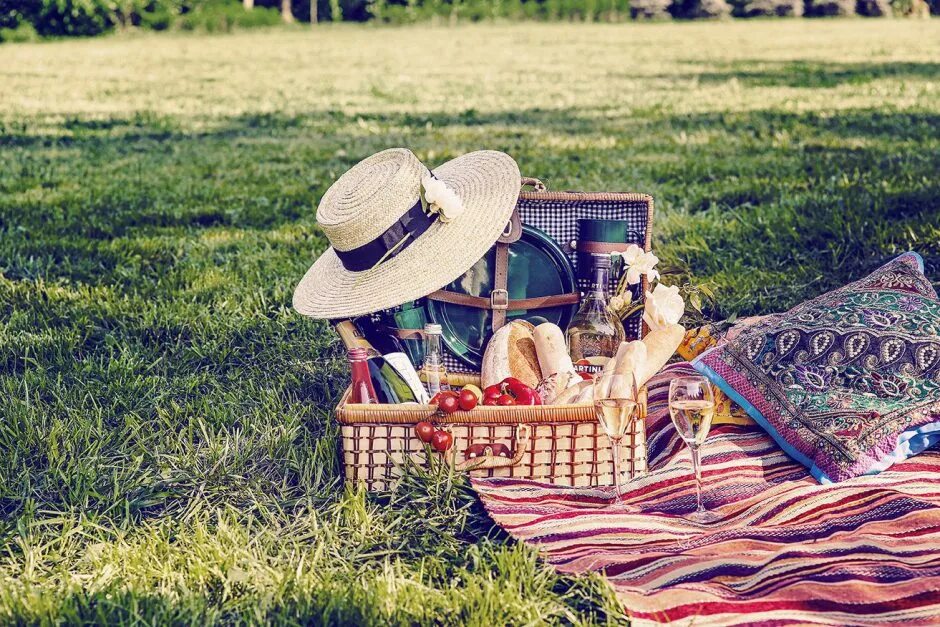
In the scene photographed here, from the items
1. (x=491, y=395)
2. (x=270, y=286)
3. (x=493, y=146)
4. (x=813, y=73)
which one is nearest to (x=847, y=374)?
(x=491, y=395)

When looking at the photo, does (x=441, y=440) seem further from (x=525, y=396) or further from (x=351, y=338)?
(x=351, y=338)

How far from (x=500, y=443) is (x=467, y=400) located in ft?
0.64

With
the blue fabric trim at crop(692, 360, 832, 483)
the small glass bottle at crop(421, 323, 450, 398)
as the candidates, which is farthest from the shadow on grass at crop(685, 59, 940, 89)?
the small glass bottle at crop(421, 323, 450, 398)

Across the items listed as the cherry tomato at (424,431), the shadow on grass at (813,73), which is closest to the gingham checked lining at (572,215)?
the cherry tomato at (424,431)

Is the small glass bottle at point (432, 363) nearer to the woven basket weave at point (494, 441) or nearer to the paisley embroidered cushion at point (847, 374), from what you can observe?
the woven basket weave at point (494, 441)

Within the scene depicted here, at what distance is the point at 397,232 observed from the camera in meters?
3.45

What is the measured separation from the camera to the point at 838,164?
7.13m

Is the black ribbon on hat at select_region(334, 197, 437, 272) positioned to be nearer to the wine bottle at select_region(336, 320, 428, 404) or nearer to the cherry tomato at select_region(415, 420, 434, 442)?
the wine bottle at select_region(336, 320, 428, 404)

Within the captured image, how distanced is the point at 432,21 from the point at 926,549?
125ft

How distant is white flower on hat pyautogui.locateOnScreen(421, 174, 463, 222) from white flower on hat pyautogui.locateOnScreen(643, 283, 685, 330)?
2.58 feet

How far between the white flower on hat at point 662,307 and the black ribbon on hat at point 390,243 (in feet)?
2.87

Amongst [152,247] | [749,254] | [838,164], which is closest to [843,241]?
[749,254]

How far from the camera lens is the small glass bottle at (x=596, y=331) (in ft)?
11.8

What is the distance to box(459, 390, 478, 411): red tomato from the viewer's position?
9.38 feet
